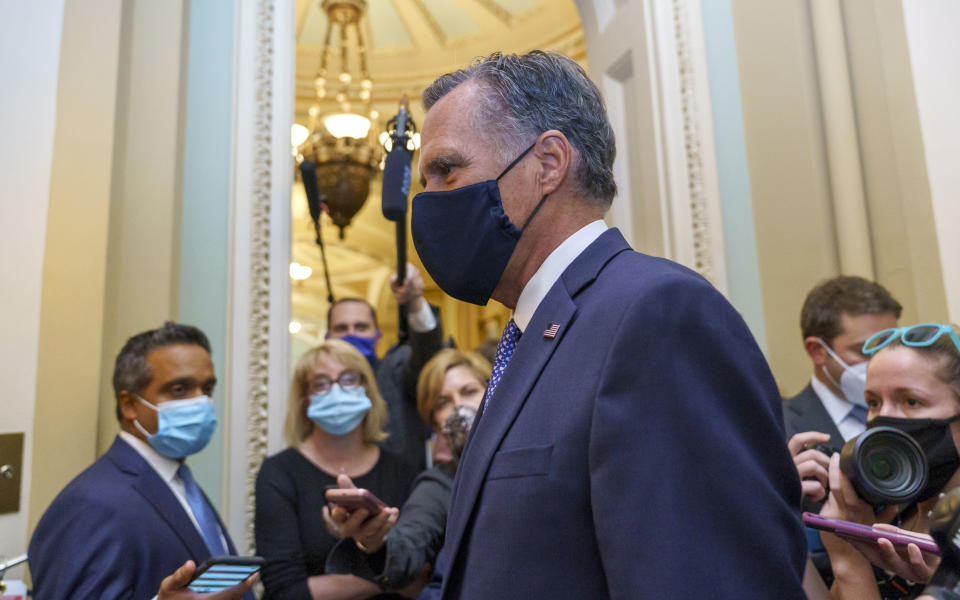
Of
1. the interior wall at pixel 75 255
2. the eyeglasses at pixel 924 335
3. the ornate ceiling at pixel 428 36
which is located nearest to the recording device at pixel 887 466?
the eyeglasses at pixel 924 335

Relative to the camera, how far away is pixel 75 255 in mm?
2525

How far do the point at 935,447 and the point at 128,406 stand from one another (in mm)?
2114

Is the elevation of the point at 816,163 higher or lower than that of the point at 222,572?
higher

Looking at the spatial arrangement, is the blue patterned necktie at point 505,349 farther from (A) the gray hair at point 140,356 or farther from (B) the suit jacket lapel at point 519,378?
(A) the gray hair at point 140,356

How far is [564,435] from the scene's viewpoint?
1.06 meters

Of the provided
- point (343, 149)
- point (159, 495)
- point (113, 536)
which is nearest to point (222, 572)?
point (113, 536)

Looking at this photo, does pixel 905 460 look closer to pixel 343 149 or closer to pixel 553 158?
pixel 553 158

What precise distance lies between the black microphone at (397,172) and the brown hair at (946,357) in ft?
5.14

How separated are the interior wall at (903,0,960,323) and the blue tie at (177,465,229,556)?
263 centimetres

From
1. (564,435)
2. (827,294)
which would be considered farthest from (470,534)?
(827,294)

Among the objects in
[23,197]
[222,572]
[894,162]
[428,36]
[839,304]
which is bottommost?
[222,572]

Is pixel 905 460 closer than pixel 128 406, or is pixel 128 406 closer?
pixel 905 460

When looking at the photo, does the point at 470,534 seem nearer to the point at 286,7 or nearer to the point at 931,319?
the point at 931,319

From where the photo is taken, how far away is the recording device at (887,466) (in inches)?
63.6
